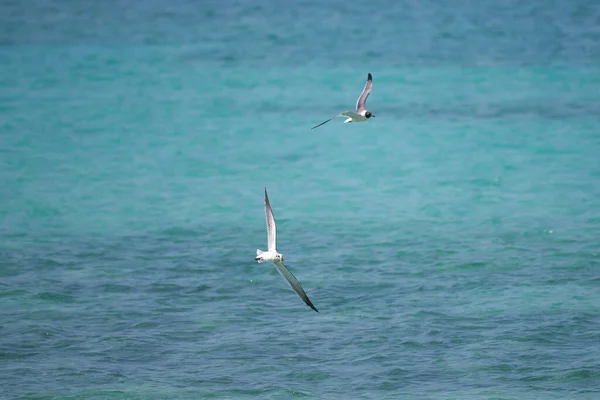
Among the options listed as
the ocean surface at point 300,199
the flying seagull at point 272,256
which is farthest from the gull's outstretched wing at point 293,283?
the ocean surface at point 300,199

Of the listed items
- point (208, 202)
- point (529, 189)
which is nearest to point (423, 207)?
point (529, 189)

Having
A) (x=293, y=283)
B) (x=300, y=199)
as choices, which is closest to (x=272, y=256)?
(x=293, y=283)

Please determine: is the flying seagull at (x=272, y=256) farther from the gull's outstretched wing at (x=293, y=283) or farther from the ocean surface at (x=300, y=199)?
the ocean surface at (x=300, y=199)

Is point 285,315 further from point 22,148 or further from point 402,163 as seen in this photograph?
point 22,148

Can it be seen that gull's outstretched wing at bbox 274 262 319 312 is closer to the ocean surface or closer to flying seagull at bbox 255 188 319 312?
flying seagull at bbox 255 188 319 312

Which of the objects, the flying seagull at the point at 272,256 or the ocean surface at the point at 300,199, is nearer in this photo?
the flying seagull at the point at 272,256

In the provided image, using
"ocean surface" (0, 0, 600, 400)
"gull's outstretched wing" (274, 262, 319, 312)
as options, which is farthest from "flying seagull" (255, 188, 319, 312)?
"ocean surface" (0, 0, 600, 400)

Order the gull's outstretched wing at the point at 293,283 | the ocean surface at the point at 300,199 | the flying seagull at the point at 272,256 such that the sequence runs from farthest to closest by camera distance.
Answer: the ocean surface at the point at 300,199 → the flying seagull at the point at 272,256 → the gull's outstretched wing at the point at 293,283

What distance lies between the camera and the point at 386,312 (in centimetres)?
1540

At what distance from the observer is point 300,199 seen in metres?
21.4

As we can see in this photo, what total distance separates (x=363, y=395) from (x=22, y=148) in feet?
47.3

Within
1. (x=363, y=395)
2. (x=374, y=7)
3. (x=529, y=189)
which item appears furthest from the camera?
(x=374, y=7)

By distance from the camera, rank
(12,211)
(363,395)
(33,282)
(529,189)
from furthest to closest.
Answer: (529,189)
(12,211)
(33,282)
(363,395)

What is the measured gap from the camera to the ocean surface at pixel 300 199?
13797 millimetres
